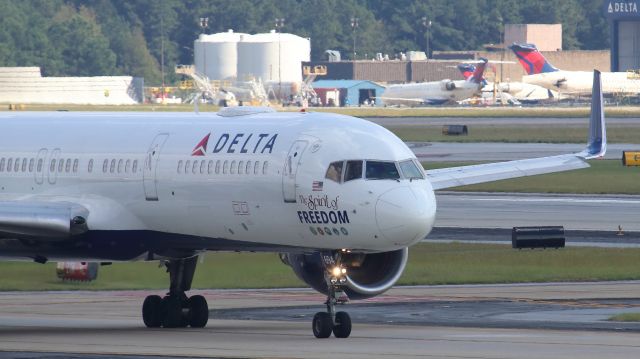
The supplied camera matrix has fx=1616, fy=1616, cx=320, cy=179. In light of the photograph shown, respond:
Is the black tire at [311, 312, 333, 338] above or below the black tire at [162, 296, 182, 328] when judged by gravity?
above

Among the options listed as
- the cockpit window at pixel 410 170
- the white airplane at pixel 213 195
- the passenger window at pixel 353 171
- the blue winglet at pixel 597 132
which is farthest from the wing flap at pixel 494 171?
the passenger window at pixel 353 171

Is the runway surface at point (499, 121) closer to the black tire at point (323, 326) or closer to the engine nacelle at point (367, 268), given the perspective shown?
the engine nacelle at point (367, 268)

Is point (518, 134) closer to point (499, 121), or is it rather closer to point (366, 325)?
point (499, 121)

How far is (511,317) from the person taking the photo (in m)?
38.8

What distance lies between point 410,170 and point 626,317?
769 cm

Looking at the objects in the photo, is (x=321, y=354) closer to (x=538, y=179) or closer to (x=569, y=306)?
(x=569, y=306)

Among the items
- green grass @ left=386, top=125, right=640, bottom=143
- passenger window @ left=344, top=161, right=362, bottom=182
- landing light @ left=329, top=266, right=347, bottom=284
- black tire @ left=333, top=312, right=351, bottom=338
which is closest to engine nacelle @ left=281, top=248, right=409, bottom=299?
landing light @ left=329, top=266, right=347, bottom=284

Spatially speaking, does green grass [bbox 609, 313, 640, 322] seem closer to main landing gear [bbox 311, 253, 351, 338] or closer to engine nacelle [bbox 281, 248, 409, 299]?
engine nacelle [bbox 281, 248, 409, 299]

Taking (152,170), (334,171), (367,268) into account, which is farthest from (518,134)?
(334,171)

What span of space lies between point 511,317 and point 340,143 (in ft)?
24.7

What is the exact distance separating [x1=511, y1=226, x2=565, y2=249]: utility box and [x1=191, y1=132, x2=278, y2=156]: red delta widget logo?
21403 millimetres

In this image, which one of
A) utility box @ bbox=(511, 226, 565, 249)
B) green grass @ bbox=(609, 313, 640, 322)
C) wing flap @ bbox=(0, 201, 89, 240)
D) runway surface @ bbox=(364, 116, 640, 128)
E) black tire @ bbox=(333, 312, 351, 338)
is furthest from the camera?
runway surface @ bbox=(364, 116, 640, 128)

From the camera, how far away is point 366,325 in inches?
1500

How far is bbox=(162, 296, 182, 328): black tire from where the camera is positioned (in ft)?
125
